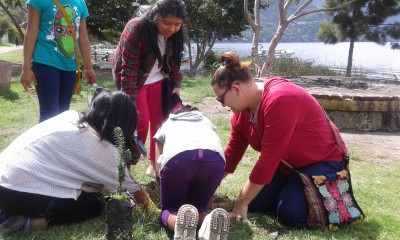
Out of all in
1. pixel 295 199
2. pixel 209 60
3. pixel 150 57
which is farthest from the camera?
pixel 209 60

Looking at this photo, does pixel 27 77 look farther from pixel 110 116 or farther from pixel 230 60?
pixel 230 60

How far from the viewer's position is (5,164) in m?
2.40

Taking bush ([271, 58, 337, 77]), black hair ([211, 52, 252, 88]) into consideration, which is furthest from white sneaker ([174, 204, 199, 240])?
bush ([271, 58, 337, 77])

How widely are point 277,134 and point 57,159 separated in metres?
1.17

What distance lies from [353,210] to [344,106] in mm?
3866

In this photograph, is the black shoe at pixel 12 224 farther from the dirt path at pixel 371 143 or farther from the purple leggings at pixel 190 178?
the dirt path at pixel 371 143

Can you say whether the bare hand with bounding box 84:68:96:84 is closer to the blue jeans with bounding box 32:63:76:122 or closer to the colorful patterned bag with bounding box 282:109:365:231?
the blue jeans with bounding box 32:63:76:122

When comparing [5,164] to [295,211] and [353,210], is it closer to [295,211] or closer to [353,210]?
[295,211]

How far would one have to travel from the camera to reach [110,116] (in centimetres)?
243

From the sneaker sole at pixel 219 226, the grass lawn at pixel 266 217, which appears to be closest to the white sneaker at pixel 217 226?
the sneaker sole at pixel 219 226

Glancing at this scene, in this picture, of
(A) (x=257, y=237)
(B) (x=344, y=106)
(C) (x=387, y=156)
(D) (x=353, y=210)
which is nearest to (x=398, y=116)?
(B) (x=344, y=106)

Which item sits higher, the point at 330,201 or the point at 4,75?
the point at 4,75

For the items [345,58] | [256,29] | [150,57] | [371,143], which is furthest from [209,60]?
[345,58]

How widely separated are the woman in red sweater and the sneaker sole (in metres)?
0.58
